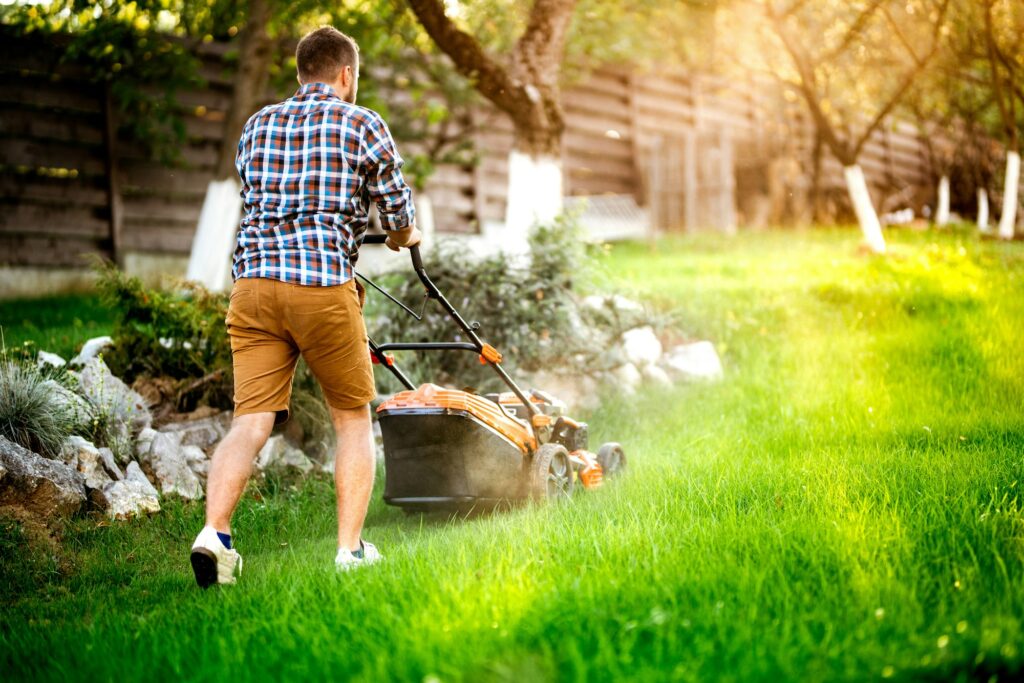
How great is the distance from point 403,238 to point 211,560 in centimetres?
140

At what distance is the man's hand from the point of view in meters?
4.05

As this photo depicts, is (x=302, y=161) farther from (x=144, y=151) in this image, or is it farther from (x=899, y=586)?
(x=144, y=151)

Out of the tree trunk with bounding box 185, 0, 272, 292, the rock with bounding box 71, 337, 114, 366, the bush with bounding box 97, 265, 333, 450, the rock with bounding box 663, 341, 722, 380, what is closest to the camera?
the bush with bounding box 97, 265, 333, 450

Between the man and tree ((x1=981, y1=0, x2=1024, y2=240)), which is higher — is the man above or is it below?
below

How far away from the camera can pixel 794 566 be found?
3475 mm

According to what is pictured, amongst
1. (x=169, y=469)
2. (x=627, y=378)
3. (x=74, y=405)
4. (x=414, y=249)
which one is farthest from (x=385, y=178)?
(x=627, y=378)

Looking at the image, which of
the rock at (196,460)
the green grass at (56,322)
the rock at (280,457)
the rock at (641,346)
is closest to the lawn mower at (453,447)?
the rock at (280,457)

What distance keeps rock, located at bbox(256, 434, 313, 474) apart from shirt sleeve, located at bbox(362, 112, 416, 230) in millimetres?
2176

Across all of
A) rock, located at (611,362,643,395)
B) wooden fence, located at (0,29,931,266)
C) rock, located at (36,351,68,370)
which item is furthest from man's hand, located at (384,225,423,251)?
wooden fence, located at (0,29,931,266)

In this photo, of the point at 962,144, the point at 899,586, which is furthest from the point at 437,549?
the point at 962,144

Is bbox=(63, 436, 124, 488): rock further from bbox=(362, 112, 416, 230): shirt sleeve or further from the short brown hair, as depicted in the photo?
the short brown hair

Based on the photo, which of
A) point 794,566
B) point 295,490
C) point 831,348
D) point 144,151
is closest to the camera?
point 794,566

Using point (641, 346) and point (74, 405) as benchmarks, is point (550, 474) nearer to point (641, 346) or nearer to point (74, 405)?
point (74, 405)

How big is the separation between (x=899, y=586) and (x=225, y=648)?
207cm
